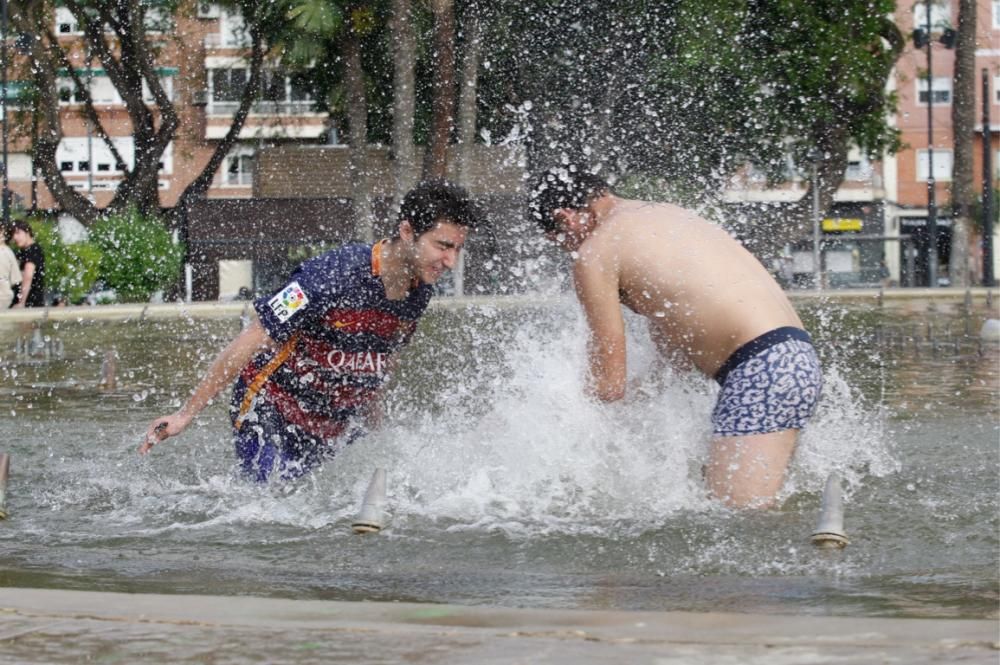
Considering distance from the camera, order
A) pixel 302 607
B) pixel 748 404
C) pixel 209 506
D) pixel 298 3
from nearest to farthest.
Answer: pixel 302 607 < pixel 748 404 < pixel 209 506 < pixel 298 3

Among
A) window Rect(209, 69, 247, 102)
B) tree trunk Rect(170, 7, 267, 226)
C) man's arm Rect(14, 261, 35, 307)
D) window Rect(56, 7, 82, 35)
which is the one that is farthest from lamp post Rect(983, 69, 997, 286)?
window Rect(209, 69, 247, 102)

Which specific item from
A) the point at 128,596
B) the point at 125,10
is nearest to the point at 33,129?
the point at 125,10

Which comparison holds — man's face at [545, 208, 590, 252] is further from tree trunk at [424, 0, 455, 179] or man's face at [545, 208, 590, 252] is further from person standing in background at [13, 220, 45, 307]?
tree trunk at [424, 0, 455, 179]

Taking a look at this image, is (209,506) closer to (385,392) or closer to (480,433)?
(385,392)

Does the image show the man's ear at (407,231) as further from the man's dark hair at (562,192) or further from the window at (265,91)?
the window at (265,91)

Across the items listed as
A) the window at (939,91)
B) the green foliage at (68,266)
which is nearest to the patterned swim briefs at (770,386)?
the green foliage at (68,266)

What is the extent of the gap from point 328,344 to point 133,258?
21046mm

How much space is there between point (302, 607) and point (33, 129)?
34.3 m

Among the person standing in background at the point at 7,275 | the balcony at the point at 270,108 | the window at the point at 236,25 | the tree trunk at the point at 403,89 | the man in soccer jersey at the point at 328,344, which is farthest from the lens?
the balcony at the point at 270,108

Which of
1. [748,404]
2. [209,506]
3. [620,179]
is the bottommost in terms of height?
[209,506]

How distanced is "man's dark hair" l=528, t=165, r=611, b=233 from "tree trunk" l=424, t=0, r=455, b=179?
18799 mm

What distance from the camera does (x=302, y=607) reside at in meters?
3.51

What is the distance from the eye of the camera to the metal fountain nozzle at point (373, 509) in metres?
4.89

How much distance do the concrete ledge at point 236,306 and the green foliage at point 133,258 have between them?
361 cm
